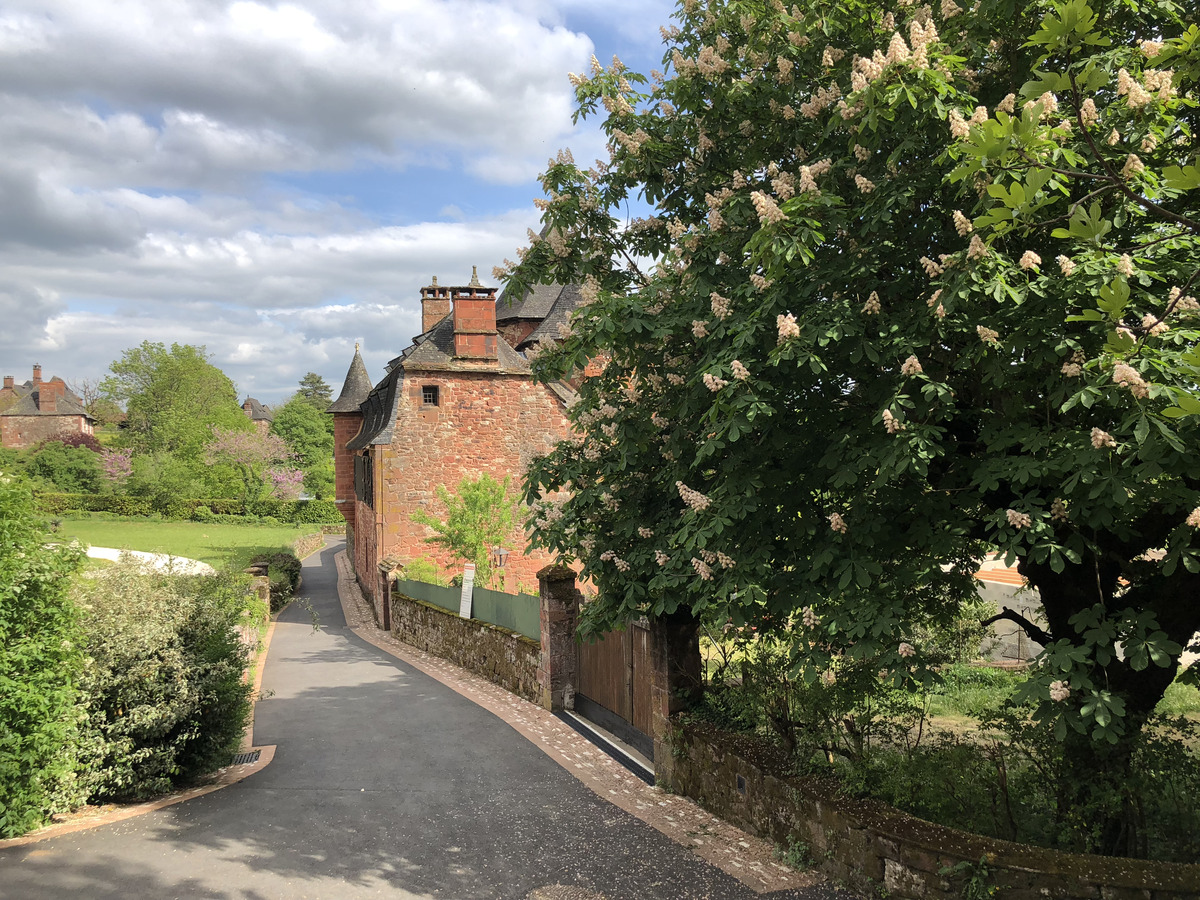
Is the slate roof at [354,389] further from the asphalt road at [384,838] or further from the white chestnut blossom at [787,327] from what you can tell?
the white chestnut blossom at [787,327]

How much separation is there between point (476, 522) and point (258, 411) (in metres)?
100

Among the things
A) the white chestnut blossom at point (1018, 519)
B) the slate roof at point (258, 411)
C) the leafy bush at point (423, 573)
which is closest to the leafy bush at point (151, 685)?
the white chestnut blossom at point (1018, 519)

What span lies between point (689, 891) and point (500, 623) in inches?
392

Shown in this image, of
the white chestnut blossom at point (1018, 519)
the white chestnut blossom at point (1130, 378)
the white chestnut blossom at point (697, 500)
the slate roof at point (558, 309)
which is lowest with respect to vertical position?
the white chestnut blossom at point (1018, 519)

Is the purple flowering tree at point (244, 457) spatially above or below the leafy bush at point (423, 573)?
above

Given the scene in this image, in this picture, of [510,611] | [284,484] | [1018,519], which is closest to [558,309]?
[510,611]

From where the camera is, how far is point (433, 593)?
67.1 feet

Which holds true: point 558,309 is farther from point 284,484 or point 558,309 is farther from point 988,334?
point 284,484

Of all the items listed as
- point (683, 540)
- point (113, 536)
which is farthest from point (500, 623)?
point (113, 536)

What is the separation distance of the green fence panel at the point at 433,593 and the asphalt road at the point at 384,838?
6.12 meters

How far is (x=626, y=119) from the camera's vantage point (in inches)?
330

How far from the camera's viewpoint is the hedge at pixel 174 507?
181 feet

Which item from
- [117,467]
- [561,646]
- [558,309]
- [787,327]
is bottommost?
[561,646]

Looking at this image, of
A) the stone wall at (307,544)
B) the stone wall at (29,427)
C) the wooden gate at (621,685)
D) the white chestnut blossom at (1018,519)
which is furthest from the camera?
the stone wall at (29,427)
